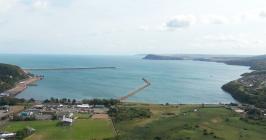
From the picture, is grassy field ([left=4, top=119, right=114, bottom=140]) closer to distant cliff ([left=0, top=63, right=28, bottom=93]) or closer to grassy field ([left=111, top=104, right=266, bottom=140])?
grassy field ([left=111, top=104, right=266, bottom=140])

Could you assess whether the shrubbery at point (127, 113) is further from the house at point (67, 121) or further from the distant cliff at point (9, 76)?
the distant cliff at point (9, 76)

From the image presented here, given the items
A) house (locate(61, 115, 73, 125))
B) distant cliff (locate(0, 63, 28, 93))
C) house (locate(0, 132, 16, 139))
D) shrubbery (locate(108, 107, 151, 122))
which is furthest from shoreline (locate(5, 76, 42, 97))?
house (locate(0, 132, 16, 139))

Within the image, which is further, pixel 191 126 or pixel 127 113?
pixel 127 113

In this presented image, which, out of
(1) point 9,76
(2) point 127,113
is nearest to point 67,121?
(2) point 127,113

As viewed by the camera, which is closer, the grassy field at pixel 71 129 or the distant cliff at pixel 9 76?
the grassy field at pixel 71 129

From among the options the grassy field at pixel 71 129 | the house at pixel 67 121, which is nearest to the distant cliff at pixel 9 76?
the grassy field at pixel 71 129

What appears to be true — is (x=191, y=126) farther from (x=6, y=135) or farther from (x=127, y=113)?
(x=6, y=135)
